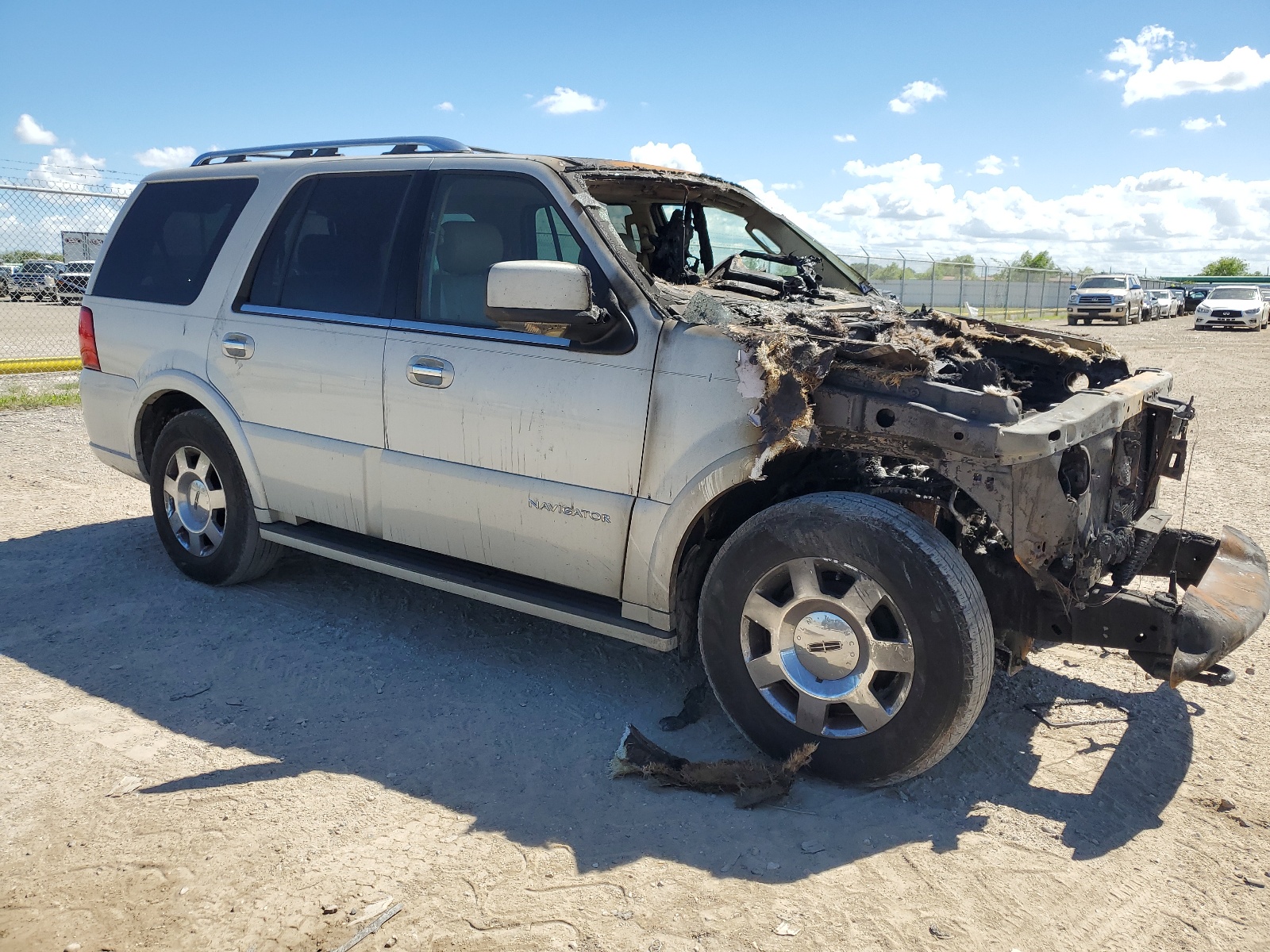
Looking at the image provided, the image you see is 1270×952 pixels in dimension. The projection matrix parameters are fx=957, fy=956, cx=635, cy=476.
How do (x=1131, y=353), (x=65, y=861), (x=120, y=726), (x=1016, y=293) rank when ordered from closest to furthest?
(x=65, y=861) → (x=120, y=726) → (x=1131, y=353) → (x=1016, y=293)

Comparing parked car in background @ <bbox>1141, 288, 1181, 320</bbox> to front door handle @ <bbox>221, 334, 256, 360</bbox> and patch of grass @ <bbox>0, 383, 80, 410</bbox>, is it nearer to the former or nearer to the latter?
patch of grass @ <bbox>0, 383, 80, 410</bbox>

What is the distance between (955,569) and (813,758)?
81 cm

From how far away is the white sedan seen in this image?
3098 centimetres

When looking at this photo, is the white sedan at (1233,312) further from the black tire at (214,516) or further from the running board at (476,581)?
the black tire at (214,516)

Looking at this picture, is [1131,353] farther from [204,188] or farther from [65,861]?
[65,861]

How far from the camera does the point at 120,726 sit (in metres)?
3.59

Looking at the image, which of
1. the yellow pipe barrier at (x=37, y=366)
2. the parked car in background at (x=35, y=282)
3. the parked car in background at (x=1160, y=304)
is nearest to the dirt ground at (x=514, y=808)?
the yellow pipe barrier at (x=37, y=366)

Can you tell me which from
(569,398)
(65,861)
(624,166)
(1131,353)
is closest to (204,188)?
(624,166)

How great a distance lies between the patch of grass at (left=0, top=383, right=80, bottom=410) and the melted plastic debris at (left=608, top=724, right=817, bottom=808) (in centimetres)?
910

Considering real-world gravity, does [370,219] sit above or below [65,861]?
above

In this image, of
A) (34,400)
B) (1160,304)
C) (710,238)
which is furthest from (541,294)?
(1160,304)

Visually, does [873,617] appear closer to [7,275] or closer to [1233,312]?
[1233,312]

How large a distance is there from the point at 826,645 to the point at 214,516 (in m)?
3.31

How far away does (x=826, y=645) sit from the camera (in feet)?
10.2
